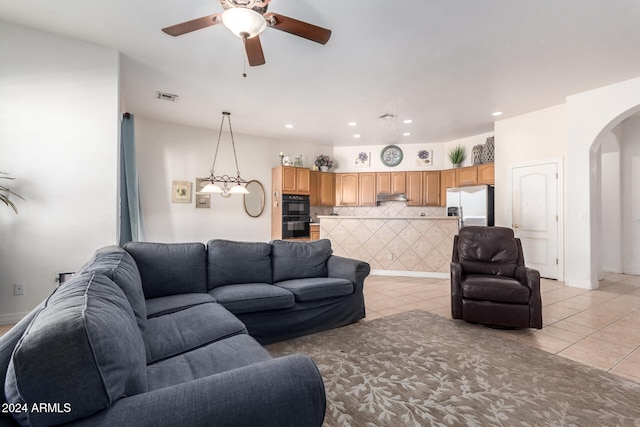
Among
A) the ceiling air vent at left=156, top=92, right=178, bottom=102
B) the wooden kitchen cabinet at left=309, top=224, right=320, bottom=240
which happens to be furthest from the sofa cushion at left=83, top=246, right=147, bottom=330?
the wooden kitchen cabinet at left=309, top=224, right=320, bottom=240

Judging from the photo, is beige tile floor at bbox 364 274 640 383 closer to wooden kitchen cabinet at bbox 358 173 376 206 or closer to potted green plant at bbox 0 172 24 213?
wooden kitchen cabinet at bbox 358 173 376 206

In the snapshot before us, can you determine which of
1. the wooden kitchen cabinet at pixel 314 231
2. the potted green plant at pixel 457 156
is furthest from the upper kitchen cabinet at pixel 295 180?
the potted green plant at pixel 457 156

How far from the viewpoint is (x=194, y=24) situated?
221 centimetres

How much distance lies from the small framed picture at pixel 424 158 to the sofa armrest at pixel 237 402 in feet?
24.3

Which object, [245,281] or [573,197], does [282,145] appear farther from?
[573,197]

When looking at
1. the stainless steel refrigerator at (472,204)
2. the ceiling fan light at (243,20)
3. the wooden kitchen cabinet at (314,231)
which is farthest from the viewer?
the wooden kitchen cabinet at (314,231)

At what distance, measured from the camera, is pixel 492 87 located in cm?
425

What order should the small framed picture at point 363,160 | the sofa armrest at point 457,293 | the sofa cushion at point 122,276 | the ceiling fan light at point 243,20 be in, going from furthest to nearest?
the small framed picture at point 363,160 → the sofa armrest at point 457,293 → the ceiling fan light at point 243,20 → the sofa cushion at point 122,276

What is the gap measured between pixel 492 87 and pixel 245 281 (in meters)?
4.27

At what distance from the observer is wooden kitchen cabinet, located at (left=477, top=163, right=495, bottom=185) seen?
613 centimetres

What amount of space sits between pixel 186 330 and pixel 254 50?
218 cm

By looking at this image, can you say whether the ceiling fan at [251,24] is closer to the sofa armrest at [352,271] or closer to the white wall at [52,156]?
the white wall at [52,156]

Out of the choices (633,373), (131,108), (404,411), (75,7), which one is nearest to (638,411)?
(633,373)

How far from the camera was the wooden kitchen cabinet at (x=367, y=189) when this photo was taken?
7.79 meters
